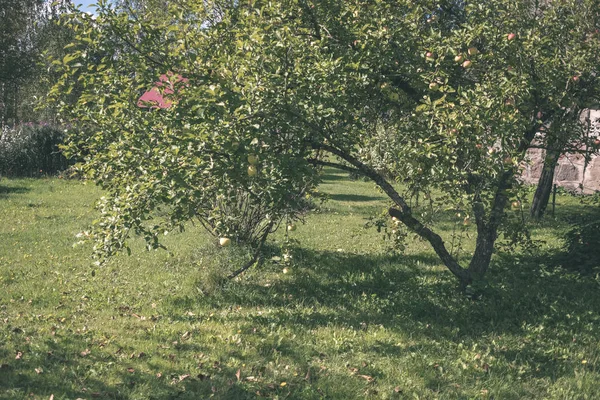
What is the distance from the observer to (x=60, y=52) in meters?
31.7

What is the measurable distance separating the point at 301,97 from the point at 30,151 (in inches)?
687

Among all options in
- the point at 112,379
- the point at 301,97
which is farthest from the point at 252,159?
the point at 112,379

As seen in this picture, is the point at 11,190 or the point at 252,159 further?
the point at 11,190

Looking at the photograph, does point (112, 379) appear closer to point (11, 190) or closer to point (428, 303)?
point (428, 303)

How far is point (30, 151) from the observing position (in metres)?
20.3

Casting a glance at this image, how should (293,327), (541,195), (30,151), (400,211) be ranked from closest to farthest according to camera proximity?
(293,327)
(400,211)
(541,195)
(30,151)

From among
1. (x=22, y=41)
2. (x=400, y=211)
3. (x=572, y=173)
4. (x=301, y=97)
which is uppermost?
(x=22, y=41)

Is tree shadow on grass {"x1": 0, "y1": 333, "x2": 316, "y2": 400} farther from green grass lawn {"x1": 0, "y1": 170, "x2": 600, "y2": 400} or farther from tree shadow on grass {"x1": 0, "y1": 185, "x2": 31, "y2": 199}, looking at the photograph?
tree shadow on grass {"x1": 0, "y1": 185, "x2": 31, "y2": 199}

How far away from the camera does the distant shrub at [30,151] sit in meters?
20.0

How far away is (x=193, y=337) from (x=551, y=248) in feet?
20.7

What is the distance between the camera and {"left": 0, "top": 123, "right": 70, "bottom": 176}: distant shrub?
65.8 feet

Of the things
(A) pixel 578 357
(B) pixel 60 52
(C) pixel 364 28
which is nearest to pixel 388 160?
(C) pixel 364 28

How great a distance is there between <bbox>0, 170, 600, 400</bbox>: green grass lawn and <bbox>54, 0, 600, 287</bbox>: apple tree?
95cm

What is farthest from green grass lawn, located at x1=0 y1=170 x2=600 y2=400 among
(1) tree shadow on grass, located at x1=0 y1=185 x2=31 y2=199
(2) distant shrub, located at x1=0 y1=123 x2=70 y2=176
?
(2) distant shrub, located at x1=0 y1=123 x2=70 y2=176
